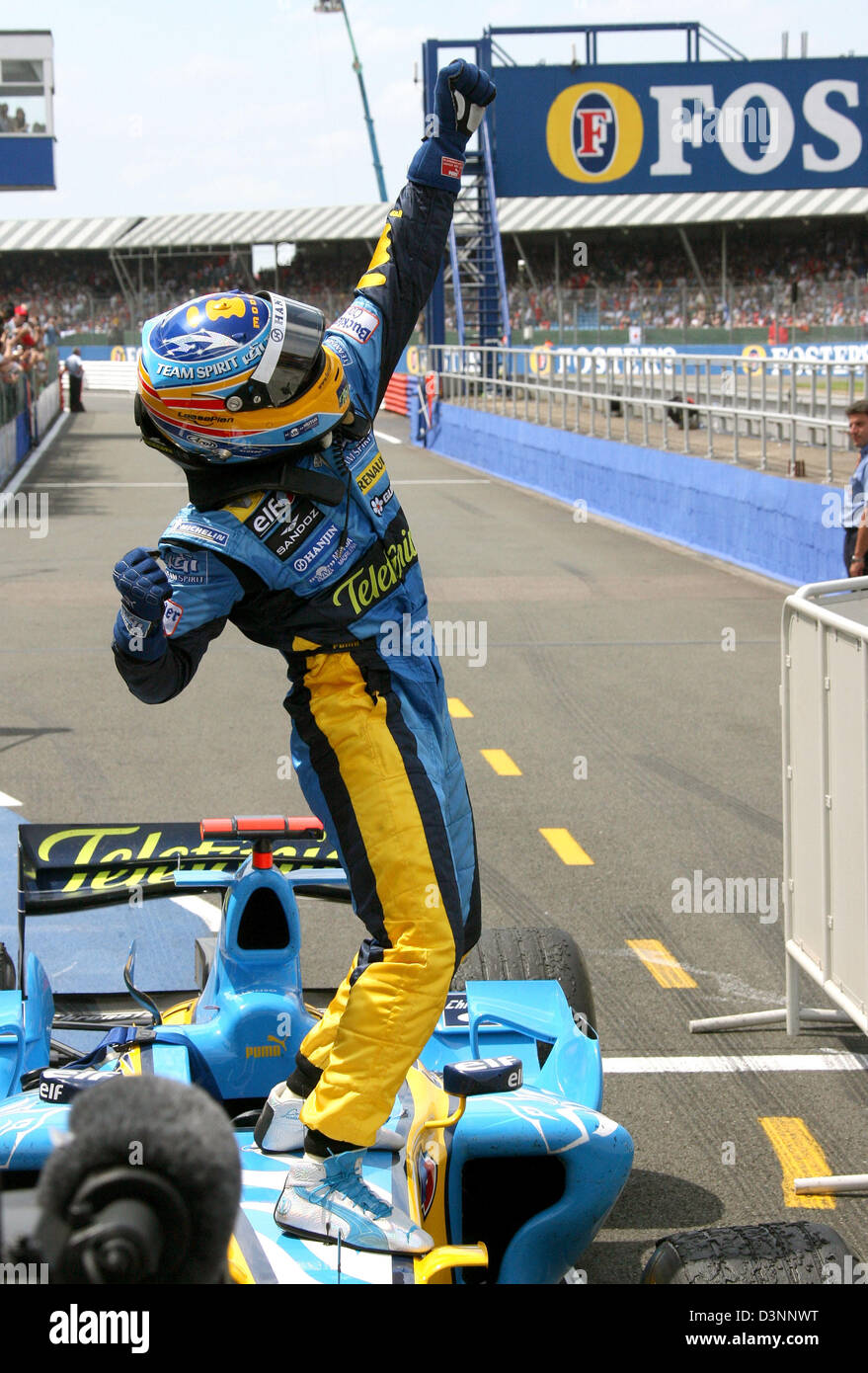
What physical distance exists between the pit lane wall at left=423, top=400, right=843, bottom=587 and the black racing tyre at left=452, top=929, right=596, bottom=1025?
9820mm

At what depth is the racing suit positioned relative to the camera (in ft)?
9.39

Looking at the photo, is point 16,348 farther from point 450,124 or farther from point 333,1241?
point 333,1241

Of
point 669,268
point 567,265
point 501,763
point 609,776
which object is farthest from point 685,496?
point 669,268

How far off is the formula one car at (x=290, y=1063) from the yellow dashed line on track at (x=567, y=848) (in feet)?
8.08

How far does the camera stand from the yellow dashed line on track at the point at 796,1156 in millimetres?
3857

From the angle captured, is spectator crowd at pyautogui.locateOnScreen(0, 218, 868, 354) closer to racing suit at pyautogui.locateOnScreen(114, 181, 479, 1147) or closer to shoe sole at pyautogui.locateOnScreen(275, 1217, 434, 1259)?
racing suit at pyautogui.locateOnScreen(114, 181, 479, 1147)

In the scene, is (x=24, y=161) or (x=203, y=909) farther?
(x=24, y=161)

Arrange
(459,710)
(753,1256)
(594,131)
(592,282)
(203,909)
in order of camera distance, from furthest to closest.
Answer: (592,282), (594,131), (459,710), (203,909), (753,1256)

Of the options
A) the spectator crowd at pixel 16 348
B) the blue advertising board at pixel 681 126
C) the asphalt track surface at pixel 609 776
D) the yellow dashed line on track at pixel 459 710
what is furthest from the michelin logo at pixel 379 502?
the blue advertising board at pixel 681 126

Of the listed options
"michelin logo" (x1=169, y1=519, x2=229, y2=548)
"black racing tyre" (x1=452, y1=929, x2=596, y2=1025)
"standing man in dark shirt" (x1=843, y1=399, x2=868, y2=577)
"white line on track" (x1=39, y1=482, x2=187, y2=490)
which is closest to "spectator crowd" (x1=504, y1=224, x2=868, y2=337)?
"white line on track" (x1=39, y1=482, x2=187, y2=490)

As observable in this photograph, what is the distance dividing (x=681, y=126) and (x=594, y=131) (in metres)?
2.29

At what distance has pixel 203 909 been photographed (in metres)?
6.37

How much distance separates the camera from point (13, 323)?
2697 cm
